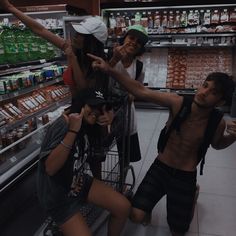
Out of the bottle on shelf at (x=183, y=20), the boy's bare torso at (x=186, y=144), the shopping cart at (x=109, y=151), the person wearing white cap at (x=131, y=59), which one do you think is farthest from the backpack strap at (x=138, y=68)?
the bottle on shelf at (x=183, y=20)

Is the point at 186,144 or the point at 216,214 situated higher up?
the point at 186,144

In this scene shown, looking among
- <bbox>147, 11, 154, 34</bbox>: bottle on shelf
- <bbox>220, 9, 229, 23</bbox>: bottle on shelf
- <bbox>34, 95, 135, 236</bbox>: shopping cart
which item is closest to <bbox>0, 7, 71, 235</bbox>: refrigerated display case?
<bbox>34, 95, 135, 236</bbox>: shopping cart

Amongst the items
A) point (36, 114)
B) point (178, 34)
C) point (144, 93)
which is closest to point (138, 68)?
point (144, 93)

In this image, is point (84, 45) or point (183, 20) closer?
point (84, 45)

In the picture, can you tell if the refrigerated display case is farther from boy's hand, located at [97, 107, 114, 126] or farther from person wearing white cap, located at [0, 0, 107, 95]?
boy's hand, located at [97, 107, 114, 126]

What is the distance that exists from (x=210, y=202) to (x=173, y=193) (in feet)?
2.73

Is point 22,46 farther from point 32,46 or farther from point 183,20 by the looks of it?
point 183,20

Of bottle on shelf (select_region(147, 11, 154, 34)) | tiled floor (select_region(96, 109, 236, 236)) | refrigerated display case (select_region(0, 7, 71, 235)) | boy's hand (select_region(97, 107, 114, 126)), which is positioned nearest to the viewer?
boy's hand (select_region(97, 107, 114, 126))

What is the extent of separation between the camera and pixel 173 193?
2.06 metres

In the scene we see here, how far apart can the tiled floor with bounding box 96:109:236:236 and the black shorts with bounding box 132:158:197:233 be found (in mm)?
272

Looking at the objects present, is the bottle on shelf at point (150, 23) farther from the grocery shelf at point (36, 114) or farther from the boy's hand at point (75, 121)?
the boy's hand at point (75, 121)

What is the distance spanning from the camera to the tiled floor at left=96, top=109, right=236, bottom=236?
7.54 ft

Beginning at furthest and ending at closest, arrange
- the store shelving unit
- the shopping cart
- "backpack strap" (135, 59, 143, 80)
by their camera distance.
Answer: the store shelving unit < "backpack strap" (135, 59, 143, 80) < the shopping cart

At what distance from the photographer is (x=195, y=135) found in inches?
79.1
